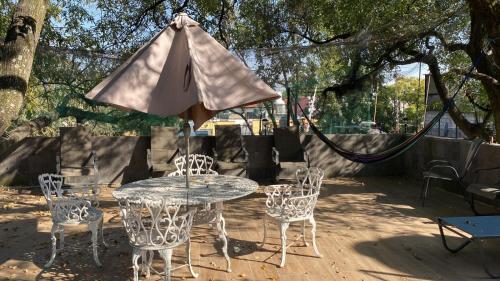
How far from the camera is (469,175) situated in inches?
239

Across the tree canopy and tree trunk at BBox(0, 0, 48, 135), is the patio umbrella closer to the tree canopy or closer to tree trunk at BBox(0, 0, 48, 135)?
tree trunk at BBox(0, 0, 48, 135)

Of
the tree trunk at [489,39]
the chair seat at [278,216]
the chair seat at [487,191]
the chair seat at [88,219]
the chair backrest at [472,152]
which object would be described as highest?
the tree trunk at [489,39]

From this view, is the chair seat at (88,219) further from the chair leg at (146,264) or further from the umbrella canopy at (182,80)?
the umbrella canopy at (182,80)

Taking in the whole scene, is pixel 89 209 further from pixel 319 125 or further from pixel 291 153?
pixel 319 125

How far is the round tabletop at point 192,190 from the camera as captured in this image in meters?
3.25

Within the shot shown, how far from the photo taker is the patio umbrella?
2.94m

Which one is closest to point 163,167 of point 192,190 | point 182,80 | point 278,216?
point 192,190

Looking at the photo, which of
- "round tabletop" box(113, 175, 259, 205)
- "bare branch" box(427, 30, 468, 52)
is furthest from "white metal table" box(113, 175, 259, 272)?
"bare branch" box(427, 30, 468, 52)

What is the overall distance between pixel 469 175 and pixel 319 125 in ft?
9.98

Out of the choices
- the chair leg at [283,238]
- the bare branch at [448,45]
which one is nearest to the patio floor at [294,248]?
the chair leg at [283,238]

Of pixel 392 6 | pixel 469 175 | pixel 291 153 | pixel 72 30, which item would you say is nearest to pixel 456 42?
pixel 392 6

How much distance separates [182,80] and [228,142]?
436cm

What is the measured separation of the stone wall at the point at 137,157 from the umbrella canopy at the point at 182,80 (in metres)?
4.20

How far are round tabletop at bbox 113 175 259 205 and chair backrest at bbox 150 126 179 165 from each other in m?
2.89
